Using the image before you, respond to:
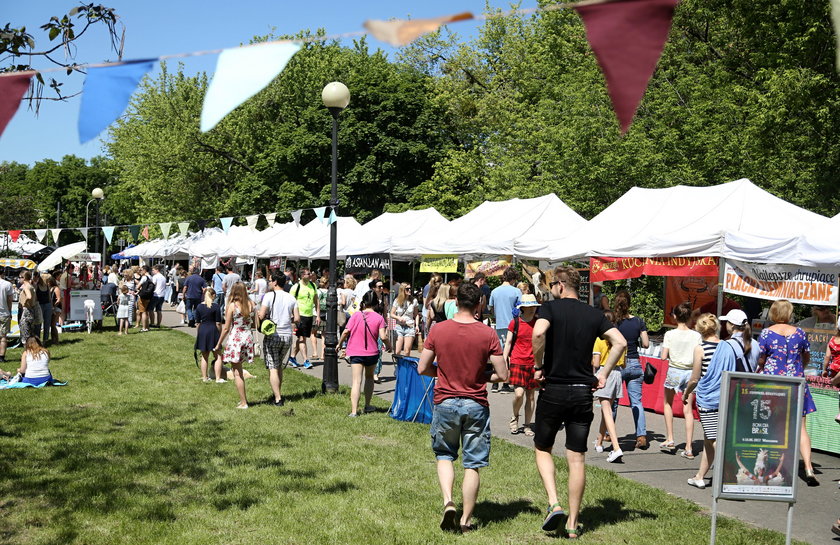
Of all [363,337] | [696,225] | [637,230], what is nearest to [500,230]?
[637,230]

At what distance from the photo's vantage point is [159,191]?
47844 mm

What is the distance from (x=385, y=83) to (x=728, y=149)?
82.8 ft

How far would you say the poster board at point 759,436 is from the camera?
5.55 metres

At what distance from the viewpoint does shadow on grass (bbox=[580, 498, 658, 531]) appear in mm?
6262

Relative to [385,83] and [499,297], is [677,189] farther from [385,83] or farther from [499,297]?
[385,83]

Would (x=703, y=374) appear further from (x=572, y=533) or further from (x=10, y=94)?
(x=10, y=94)

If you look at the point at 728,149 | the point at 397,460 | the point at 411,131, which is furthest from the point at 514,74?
the point at 397,460

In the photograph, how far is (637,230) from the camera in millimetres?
13797

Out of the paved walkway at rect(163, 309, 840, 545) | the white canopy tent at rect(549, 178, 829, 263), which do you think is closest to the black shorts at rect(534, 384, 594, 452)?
the paved walkway at rect(163, 309, 840, 545)

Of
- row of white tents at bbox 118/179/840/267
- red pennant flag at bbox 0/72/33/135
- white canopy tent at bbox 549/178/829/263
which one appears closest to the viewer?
red pennant flag at bbox 0/72/33/135

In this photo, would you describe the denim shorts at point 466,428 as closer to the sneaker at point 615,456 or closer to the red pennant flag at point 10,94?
the sneaker at point 615,456

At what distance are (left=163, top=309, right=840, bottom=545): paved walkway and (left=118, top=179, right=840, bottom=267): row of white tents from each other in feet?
8.80

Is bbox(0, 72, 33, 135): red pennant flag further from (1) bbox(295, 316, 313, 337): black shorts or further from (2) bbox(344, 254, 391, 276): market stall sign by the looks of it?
(2) bbox(344, 254, 391, 276): market stall sign

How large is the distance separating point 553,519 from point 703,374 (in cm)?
335
